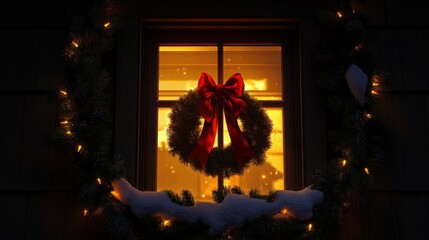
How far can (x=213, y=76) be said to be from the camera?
2.69m

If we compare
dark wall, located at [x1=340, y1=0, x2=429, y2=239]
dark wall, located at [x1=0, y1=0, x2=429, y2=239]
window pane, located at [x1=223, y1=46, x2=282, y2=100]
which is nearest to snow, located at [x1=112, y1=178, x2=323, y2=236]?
dark wall, located at [x1=0, y1=0, x2=429, y2=239]

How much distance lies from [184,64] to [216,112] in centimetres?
37

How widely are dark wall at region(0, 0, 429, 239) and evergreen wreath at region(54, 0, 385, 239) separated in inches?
3.5

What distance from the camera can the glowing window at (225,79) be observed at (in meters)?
2.58

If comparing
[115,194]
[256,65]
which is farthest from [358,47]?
[115,194]

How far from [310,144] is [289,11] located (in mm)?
656

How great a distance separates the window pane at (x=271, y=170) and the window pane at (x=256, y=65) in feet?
0.51

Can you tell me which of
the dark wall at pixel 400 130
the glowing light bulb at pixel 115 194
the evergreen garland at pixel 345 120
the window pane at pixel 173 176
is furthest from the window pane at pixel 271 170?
the glowing light bulb at pixel 115 194

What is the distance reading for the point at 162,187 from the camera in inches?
101

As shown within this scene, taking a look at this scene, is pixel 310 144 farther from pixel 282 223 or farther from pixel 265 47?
pixel 265 47

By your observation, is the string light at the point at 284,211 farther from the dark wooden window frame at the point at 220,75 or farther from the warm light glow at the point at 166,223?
the warm light glow at the point at 166,223

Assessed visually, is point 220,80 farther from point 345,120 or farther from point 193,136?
point 345,120

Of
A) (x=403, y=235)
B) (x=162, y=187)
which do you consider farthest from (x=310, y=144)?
(x=162, y=187)

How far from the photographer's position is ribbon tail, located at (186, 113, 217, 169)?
7.73 ft
